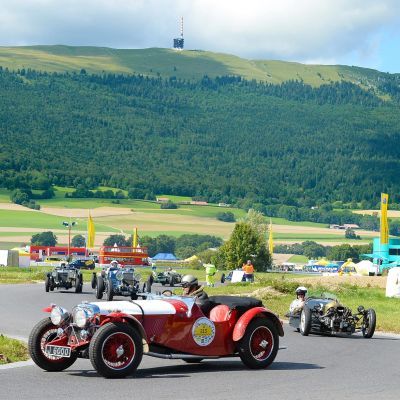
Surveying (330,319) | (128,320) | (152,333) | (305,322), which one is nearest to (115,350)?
(128,320)

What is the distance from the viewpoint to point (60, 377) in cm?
1639

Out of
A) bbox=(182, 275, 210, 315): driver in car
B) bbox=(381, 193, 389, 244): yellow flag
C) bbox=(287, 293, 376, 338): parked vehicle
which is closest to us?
bbox=(182, 275, 210, 315): driver in car

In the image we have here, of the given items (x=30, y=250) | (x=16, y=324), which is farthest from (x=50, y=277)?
(x=30, y=250)

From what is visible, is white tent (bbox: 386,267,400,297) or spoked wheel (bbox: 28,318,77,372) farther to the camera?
white tent (bbox: 386,267,400,297)

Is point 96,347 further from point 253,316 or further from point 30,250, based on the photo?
point 30,250

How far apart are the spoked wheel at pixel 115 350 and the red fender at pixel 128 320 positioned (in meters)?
0.12

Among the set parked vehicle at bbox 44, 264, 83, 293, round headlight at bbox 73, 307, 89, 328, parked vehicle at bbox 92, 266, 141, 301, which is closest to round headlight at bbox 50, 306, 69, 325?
round headlight at bbox 73, 307, 89, 328

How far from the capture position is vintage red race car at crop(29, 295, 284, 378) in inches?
647

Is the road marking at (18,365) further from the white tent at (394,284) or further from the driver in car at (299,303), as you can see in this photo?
the white tent at (394,284)

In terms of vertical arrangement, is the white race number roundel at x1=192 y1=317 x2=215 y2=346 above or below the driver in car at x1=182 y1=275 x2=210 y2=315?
below

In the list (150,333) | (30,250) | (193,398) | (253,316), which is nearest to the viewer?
(193,398)

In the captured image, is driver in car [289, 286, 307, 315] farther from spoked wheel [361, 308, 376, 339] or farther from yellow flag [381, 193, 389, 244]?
yellow flag [381, 193, 389, 244]

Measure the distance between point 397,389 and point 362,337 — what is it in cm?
1061

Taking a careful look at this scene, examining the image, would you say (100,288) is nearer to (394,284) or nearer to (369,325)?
(394,284)
